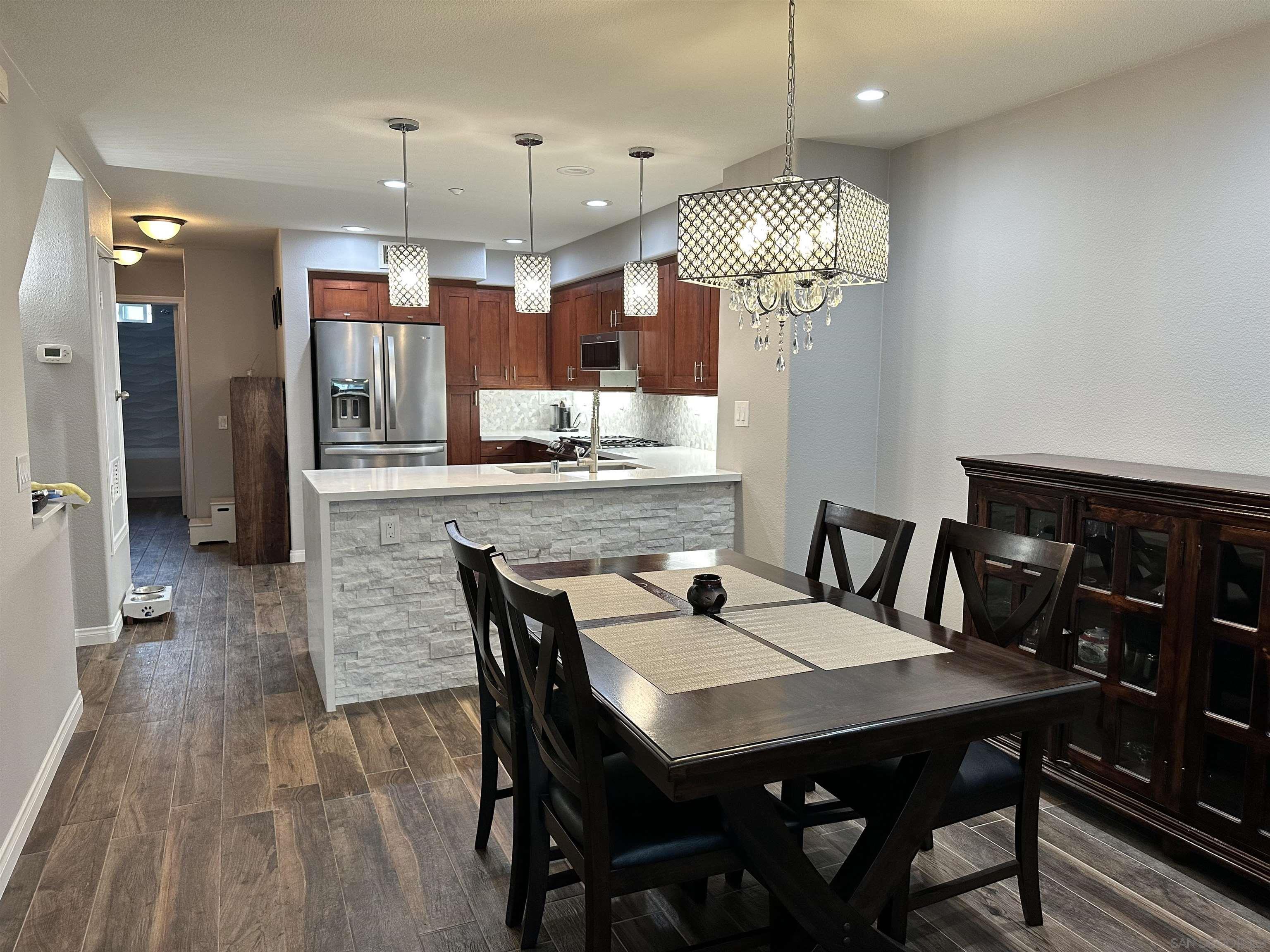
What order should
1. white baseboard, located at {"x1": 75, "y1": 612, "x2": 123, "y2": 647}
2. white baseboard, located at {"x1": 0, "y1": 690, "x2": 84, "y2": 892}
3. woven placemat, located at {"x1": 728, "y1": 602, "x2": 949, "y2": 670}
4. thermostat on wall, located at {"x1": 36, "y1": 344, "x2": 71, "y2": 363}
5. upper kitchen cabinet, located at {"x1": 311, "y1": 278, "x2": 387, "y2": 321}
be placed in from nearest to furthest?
woven placemat, located at {"x1": 728, "y1": 602, "x2": 949, "y2": 670} → white baseboard, located at {"x1": 0, "y1": 690, "x2": 84, "y2": 892} → thermostat on wall, located at {"x1": 36, "y1": 344, "x2": 71, "y2": 363} → white baseboard, located at {"x1": 75, "y1": 612, "x2": 123, "y2": 647} → upper kitchen cabinet, located at {"x1": 311, "y1": 278, "x2": 387, "y2": 321}

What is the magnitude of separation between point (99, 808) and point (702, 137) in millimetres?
3470

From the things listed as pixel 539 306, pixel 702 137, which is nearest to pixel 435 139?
pixel 539 306

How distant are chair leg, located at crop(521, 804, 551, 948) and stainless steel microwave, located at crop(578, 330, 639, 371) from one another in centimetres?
425

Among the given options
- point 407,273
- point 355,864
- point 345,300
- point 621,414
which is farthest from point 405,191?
point 355,864

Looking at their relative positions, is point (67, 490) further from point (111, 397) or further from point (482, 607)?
point (482, 607)

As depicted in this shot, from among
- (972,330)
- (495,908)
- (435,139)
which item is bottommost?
(495,908)

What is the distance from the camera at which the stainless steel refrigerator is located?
21.1 ft

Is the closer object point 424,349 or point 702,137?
point 702,137

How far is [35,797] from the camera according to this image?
2760mm

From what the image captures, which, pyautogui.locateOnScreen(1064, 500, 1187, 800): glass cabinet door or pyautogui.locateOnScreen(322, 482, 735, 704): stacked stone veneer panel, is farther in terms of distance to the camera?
pyautogui.locateOnScreen(322, 482, 735, 704): stacked stone veneer panel

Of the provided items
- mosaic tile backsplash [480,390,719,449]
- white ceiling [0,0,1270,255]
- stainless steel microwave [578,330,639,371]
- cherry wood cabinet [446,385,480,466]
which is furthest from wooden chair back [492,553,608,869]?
cherry wood cabinet [446,385,480,466]

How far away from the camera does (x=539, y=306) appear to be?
4.06 m

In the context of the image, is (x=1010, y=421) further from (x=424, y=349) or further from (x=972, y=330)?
(x=424, y=349)

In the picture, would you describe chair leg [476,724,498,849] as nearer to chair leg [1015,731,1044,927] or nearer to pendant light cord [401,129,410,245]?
chair leg [1015,731,1044,927]
